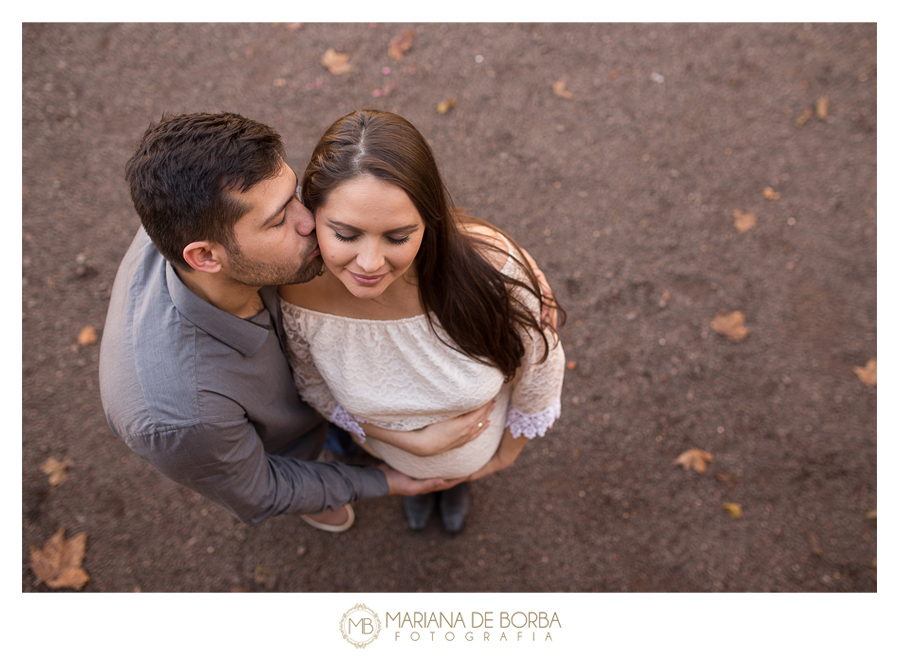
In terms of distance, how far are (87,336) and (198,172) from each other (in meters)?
2.53

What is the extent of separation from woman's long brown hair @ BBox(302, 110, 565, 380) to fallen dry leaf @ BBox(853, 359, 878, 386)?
2.50 metres

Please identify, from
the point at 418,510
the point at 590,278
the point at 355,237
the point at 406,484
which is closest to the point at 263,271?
the point at 355,237

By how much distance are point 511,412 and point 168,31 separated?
3803 mm

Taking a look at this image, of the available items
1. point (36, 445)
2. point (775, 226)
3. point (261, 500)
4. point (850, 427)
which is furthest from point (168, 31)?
point (850, 427)

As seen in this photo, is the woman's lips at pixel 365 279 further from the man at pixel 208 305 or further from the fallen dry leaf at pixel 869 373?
the fallen dry leaf at pixel 869 373

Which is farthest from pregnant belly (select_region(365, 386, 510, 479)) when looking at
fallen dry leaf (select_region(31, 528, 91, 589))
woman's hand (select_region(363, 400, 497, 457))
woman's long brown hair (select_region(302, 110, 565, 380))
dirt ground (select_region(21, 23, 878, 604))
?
fallen dry leaf (select_region(31, 528, 91, 589))

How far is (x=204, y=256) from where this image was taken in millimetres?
1663

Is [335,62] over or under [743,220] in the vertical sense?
over

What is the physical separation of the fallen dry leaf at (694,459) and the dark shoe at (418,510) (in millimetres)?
1507

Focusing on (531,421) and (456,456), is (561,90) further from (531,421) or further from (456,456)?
(456,456)

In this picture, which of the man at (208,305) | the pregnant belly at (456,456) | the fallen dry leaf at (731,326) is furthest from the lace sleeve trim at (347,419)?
the fallen dry leaf at (731,326)

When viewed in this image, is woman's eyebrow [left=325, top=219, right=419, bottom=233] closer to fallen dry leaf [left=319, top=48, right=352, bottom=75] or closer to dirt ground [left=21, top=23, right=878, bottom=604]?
dirt ground [left=21, top=23, right=878, bottom=604]

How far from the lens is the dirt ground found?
3.11m

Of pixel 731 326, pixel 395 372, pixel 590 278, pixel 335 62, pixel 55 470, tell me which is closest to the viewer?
pixel 395 372
